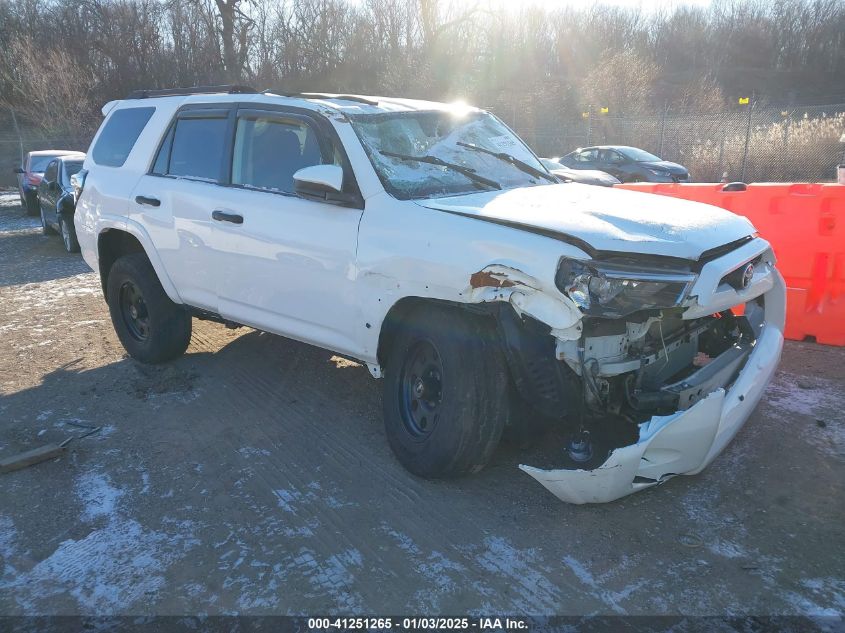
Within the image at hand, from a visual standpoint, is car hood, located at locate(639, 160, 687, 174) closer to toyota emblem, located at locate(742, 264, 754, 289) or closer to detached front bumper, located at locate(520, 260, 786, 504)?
toyota emblem, located at locate(742, 264, 754, 289)

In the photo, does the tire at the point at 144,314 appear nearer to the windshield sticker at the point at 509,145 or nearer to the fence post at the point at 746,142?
the windshield sticker at the point at 509,145

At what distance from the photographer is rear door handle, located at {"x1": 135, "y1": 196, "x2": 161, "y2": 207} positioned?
5.12 meters

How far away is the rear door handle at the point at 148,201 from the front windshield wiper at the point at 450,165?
6.58 feet

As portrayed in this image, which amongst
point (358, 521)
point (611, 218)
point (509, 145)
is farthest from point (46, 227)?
point (611, 218)

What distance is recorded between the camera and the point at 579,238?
3049 mm

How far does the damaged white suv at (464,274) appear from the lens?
3.10 metres

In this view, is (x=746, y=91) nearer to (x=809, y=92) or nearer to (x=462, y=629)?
(x=809, y=92)

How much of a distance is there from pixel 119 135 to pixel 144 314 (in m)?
1.50

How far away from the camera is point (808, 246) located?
5543 millimetres

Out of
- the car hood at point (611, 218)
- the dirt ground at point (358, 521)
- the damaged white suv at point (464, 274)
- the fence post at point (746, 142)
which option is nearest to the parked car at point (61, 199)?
the damaged white suv at point (464, 274)

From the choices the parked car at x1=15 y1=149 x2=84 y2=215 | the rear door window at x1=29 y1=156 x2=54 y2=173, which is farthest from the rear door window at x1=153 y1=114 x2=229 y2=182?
the rear door window at x1=29 y1=156 x2=54 y2=173

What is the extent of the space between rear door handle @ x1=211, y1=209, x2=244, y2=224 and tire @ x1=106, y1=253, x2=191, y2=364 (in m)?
1.17

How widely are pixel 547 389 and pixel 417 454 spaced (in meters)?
0.84

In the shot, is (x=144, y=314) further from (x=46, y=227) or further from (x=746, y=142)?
(x=746, y=142)
